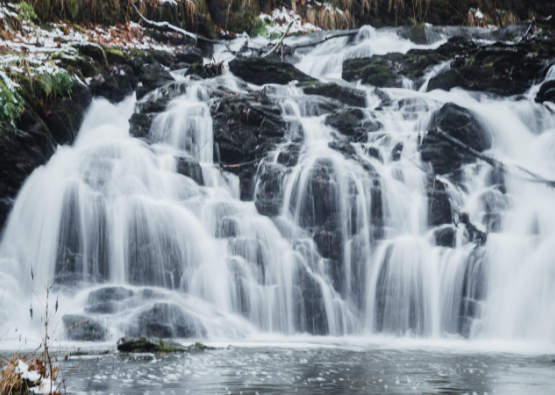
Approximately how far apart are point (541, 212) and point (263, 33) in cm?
1372

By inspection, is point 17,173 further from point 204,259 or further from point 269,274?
point 269,274

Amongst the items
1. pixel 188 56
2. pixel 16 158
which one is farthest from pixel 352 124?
pixel 188 56

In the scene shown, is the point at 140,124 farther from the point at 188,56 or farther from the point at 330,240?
the point at 188,56

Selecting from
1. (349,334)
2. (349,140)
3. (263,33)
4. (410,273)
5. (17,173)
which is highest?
(263,33)

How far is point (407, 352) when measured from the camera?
6297 millimetres

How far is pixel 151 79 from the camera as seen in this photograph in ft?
42.1

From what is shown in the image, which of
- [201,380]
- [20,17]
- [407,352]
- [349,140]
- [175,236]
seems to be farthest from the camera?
[20,17]

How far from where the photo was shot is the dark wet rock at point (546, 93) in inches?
501

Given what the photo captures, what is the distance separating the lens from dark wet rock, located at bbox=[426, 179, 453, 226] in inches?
361

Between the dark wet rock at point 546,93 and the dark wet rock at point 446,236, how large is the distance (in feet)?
20.0

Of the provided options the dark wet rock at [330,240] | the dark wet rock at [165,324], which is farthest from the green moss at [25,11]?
the dark wet rock at [330,240]

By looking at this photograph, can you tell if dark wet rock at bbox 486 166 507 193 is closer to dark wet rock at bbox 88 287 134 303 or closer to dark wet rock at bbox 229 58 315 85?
dark wet rock at bbox 229 58 315 85

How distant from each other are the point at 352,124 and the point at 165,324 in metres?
6.49

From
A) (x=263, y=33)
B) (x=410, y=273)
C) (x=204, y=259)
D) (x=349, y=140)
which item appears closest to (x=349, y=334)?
(x=410, y=273)
